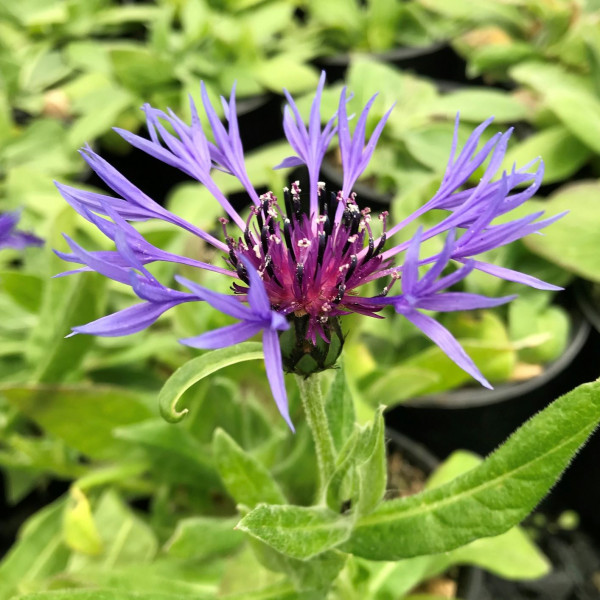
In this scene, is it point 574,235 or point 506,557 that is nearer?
point 506,557

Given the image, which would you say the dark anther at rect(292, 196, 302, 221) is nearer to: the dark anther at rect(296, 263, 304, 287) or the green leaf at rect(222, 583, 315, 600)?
the dark anther at rect(296, 263, 304, 287)

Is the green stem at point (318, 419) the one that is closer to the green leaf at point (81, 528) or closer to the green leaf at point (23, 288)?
the green leaf at point (81, 528)

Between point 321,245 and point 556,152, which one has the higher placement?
point 321,245

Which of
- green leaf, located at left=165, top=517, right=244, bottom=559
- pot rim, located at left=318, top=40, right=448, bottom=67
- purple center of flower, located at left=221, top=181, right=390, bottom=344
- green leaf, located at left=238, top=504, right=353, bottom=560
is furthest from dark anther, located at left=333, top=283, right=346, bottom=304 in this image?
pot rim, located at left=318, top=40, right=448, bottom=67

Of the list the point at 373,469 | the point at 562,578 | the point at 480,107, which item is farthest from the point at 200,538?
the point at 480,107

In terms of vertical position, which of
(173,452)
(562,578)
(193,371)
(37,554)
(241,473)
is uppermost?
(193,371)

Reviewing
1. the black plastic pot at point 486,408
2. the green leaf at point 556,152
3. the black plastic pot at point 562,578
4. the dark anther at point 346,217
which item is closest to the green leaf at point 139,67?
the green leaf at point 556,152

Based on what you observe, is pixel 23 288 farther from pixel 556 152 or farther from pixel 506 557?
pixel 556 152
